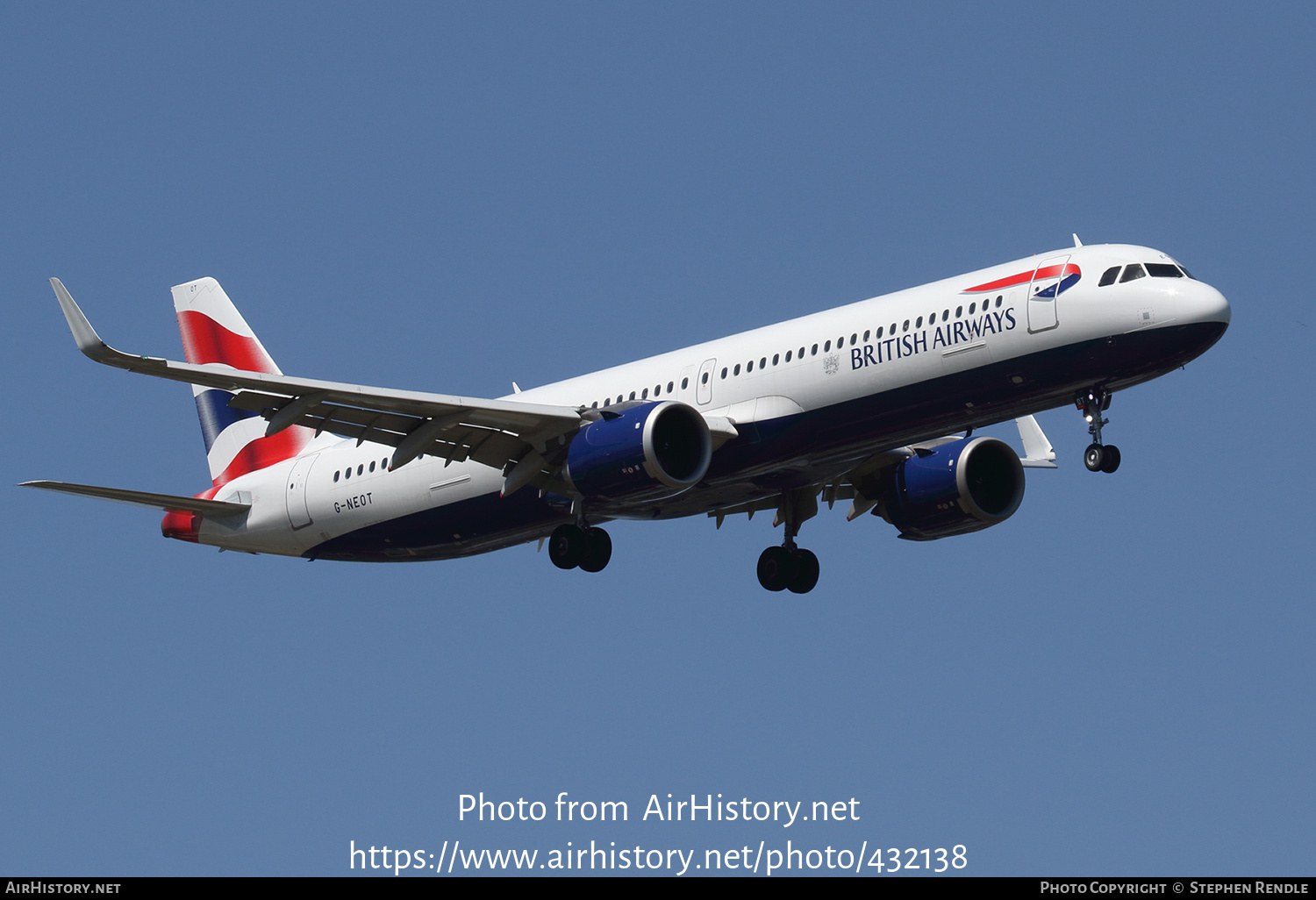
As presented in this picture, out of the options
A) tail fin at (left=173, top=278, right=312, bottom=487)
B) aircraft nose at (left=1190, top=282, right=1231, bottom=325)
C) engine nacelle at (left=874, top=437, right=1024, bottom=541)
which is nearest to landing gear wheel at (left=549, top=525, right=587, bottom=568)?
engine nacelle at (left=874, top=437, right=1024, bottom=541)

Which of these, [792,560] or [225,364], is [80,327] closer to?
[225,364]

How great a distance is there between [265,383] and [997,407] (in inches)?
522

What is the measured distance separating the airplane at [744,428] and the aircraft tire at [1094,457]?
0.04 metres

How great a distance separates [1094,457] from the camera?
3378cm

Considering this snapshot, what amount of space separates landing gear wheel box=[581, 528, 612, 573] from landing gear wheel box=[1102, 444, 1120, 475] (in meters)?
10.6

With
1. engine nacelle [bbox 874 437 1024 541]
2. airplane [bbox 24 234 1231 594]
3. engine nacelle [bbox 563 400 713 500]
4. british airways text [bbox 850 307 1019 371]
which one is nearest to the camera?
airplane [bbox 24 234 1231 594]

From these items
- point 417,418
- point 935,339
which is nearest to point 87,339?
point 417,418

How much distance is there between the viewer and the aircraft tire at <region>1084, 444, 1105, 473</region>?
3366cm

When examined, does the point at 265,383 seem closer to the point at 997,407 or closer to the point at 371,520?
the point at 371,520

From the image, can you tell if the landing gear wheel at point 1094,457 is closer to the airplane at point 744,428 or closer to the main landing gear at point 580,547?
the airplane at point 744,428

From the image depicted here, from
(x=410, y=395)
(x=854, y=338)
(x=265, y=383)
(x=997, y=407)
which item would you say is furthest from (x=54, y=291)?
(x=997, y=407)

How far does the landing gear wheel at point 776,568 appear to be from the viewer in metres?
42.3

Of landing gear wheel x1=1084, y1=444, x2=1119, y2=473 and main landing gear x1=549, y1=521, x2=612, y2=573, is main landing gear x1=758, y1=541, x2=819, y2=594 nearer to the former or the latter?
main landing gear x1=549, y1=521, x2=612, y2=573

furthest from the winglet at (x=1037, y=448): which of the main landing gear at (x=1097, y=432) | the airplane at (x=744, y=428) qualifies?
the main landing gear at (x=1097, y=432)
